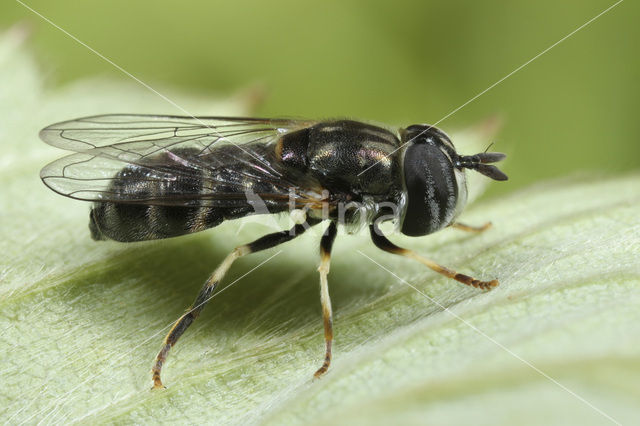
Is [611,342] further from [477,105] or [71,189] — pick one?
[477,105]

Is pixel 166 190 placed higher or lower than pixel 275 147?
lower

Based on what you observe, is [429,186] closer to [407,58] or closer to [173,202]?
[173,202]

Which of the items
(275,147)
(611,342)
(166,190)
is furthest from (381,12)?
(611,342)

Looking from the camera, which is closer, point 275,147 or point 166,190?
point 166,190

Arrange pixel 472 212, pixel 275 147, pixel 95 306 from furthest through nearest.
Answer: pixel 472 212 → pixel 275 147 → pixel 95 306

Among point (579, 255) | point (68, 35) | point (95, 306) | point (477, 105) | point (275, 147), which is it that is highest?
point (68, 35)

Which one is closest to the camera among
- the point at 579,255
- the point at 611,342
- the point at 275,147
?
the point at 611,342

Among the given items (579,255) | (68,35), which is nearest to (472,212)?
(579,255)

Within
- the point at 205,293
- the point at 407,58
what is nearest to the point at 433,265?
the point at 205,293
